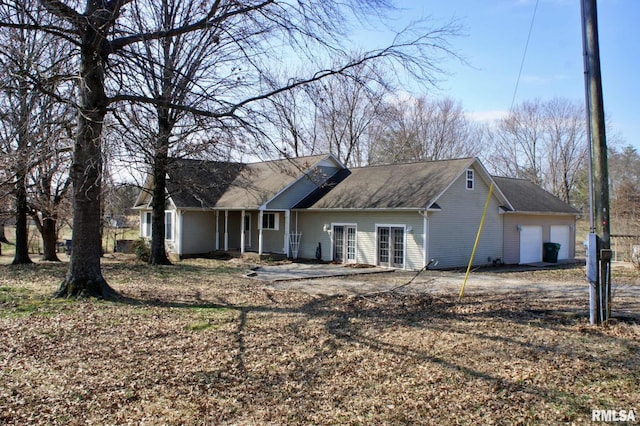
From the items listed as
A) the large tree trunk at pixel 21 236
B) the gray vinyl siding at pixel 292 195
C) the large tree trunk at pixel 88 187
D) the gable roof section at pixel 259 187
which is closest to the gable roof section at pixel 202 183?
the gable roof section at pixel 259 187

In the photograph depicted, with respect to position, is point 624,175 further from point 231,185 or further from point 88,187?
point 88,187

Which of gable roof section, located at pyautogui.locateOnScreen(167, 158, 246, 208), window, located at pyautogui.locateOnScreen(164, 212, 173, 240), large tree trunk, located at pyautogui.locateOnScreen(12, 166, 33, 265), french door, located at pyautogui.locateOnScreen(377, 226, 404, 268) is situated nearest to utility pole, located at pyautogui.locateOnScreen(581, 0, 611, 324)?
french door, located at pyautogui.locateOnScreen(377, 226, 404, 268)

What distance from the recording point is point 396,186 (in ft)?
71.4

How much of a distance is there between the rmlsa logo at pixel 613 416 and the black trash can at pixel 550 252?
21.1 metres

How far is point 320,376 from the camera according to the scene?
611cm

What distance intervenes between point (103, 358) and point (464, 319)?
6107 mm

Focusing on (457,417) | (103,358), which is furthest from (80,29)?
(457,417)

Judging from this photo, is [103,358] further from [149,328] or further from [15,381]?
[149,328]

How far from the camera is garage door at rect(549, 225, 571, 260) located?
84.6 ft

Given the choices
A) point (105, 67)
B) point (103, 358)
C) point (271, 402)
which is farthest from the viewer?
point (105, 67)

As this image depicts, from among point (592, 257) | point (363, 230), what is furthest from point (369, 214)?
point (592, 257)

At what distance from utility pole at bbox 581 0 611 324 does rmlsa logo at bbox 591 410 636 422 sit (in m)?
3.94

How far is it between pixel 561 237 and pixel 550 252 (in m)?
2.40

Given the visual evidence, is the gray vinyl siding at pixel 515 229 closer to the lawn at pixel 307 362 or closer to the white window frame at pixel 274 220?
the white window frame at pixel 274 220
